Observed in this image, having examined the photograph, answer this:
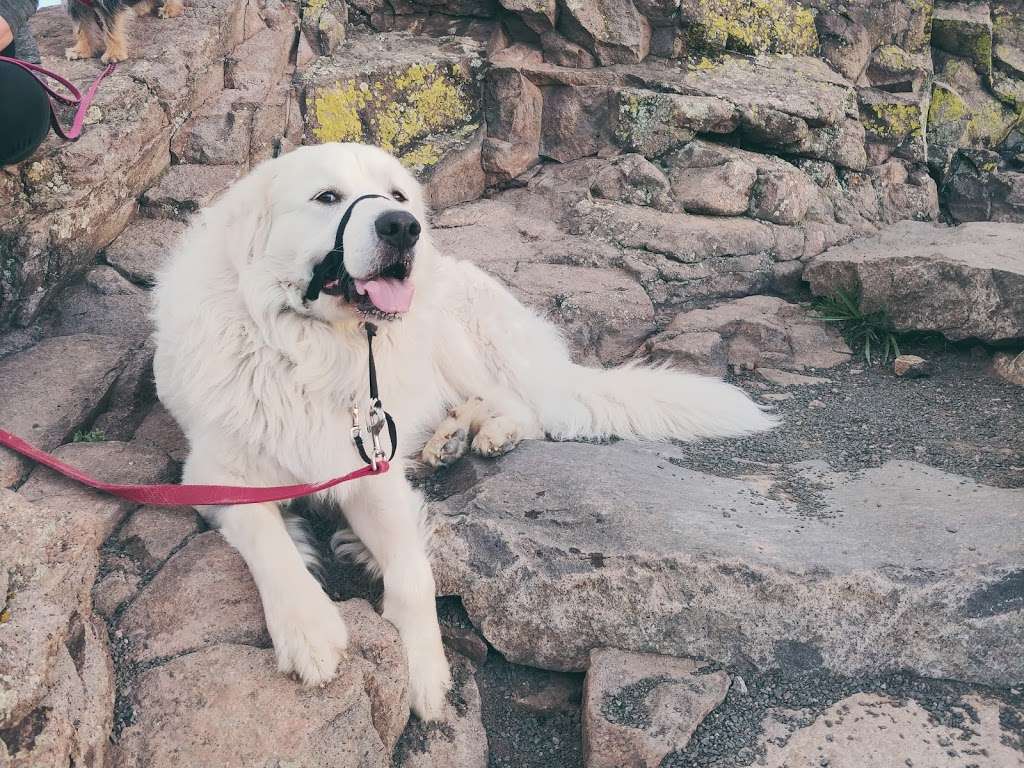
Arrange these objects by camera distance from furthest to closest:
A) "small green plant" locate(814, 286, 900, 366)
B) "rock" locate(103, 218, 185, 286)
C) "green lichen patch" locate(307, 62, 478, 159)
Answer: "green lichen patch" locate(307, 62, 478, 159) → "small green plant" locate(814, 286, 900, 366) → "rock" locate(103, 218, 185, 286)

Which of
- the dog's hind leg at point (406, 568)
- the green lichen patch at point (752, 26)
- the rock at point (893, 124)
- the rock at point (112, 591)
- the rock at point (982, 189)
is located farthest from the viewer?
the rock at point (982, 189)

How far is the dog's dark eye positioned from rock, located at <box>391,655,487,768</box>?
163 centimetres

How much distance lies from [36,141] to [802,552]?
339cm

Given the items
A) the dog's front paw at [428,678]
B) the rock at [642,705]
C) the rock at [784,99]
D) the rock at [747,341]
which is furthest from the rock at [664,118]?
the dog's front paw at [428,678]

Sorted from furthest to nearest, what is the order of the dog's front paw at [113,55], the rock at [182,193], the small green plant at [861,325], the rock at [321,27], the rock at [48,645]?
the rock at [321,27], the small green plant at [861,325], the rock at [182,193], the dog's front paw at [113,55], the rock at [48,645]

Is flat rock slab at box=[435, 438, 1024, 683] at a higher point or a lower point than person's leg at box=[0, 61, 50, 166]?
lower

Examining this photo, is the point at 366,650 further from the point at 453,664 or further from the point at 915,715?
the point at 915,715

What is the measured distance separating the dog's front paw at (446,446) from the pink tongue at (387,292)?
3.56 ft

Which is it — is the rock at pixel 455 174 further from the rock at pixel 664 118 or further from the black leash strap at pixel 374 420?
the black leash strap at pixel 374 420

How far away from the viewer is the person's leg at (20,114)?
10.4ft

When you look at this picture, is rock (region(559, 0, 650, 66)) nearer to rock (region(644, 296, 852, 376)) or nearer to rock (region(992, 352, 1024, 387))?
rock (region(644, 296, 852, 376))

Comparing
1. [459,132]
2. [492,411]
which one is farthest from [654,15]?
[492,411]

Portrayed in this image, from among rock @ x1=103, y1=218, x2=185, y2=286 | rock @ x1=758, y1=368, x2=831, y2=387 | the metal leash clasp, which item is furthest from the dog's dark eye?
rock @ x1=758, y1=368, x2=831, y2=387

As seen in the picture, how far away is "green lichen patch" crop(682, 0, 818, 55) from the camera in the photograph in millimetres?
5902
